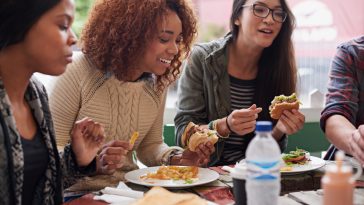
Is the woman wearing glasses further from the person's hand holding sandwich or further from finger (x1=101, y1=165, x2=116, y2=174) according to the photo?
finger (x1=101, y1=165, x2=116, y2=174)

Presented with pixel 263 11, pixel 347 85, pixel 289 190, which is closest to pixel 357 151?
pixel 289 190

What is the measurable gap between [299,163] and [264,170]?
33.9 inches

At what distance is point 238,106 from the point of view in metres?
2.75

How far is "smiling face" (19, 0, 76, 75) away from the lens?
1490mm

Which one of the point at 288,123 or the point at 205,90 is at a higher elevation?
the point at 205,90

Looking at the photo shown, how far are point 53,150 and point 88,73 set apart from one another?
1.91ft

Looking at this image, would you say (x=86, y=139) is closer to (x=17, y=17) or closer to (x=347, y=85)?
(x=17, y=17)

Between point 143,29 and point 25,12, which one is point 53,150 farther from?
point 143,29

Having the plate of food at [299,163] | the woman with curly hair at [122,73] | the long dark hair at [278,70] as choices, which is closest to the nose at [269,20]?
the long dark hair at [278,70]

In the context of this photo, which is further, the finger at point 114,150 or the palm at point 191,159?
the palm at point 191,159

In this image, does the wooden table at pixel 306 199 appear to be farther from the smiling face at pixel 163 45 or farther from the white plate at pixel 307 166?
the smiling face at pixel 163 45

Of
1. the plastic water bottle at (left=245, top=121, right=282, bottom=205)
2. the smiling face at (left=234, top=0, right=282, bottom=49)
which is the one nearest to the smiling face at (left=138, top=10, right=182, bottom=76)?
A: the smiling face at (left=234, top=0, right=282, bottom=49)

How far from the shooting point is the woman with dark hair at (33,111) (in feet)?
4.79

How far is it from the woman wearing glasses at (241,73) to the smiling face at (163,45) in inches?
18.8
